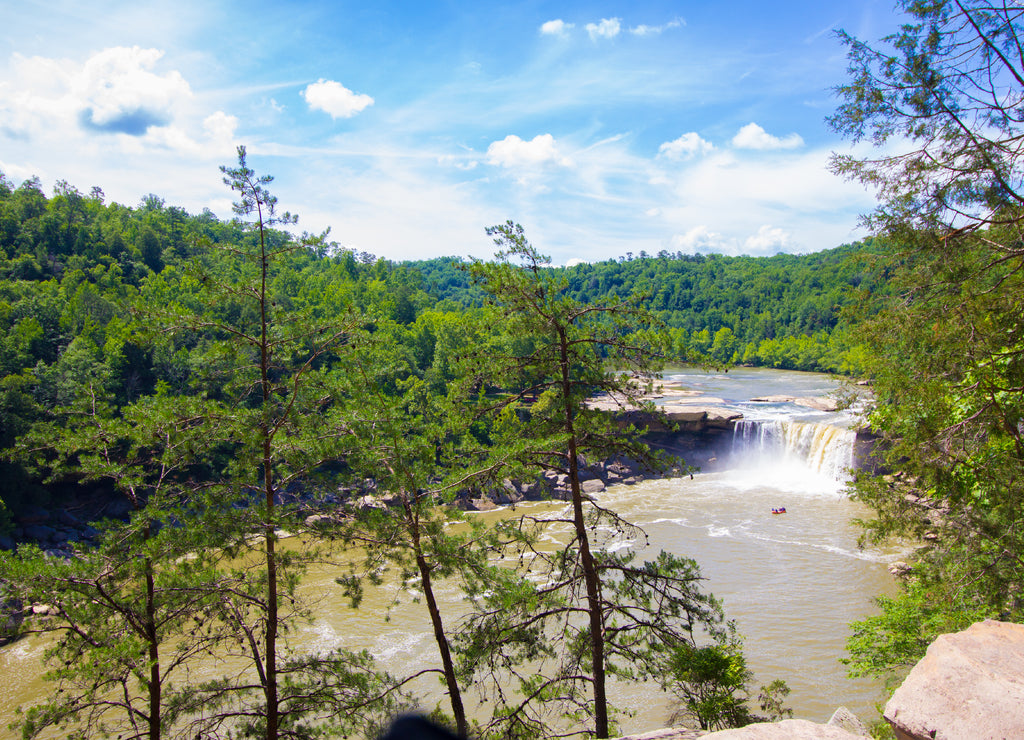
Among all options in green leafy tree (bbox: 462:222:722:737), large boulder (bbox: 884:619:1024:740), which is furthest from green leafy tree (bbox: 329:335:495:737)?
large boulder (bbox: 884:619:1024:740)

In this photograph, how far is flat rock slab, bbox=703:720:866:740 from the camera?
434 centimetres

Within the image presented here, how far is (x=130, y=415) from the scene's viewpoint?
20.3 feet

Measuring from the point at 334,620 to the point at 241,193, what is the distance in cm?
1382

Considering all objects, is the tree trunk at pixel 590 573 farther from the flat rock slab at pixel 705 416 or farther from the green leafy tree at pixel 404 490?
the flat rock slab at pixel 705 416

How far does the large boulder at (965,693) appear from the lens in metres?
4.94

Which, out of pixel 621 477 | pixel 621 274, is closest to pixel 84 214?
pixel 621 477

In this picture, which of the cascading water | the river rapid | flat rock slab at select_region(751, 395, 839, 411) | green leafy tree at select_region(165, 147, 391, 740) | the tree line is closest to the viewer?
the tree line

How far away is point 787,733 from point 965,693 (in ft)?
7.21

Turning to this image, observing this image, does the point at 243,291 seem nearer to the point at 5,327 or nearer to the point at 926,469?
the point at 926,469

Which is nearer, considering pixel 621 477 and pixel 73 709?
pixel 73 709

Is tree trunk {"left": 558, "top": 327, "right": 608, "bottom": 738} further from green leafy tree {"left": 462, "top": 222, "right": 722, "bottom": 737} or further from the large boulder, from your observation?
the large boulder

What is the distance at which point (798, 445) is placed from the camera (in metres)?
30.8

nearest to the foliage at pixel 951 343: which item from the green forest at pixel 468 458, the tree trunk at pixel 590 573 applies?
the green forest at pixel 468 458

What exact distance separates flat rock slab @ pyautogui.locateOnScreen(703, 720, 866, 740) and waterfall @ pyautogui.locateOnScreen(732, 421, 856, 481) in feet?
82.4
